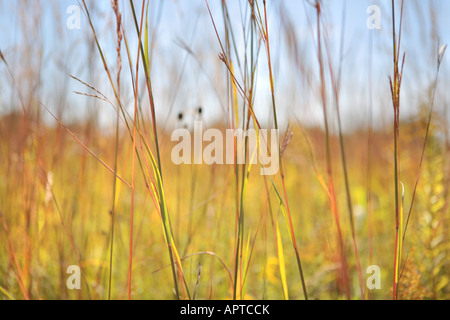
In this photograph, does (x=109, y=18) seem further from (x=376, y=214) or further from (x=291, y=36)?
(x=376, y=214)

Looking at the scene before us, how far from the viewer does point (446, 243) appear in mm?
909

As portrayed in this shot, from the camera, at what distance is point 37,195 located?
907mm

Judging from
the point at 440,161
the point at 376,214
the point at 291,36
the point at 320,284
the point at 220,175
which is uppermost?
the point at 291,36

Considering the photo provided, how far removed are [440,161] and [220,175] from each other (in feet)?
3.73

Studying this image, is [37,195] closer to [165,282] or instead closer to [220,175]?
[165,282]

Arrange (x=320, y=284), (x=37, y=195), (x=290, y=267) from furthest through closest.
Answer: (x=290, y=267), (x=320, y=284), (x=37, y=195)

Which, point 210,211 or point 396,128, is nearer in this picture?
point 396,128

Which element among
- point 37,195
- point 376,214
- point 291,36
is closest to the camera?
point 291,36

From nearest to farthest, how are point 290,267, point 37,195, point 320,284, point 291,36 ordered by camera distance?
1. point 291,36
2. point 37,195
3. point 320,284
4. point 290,267
